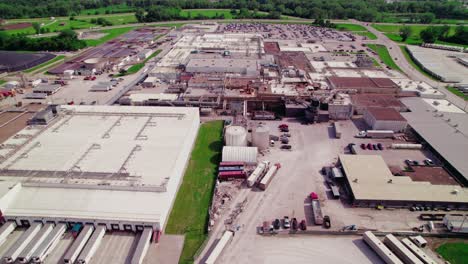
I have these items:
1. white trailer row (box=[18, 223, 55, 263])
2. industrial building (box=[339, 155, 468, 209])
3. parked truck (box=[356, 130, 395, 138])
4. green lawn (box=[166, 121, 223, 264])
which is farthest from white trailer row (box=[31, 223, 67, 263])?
parked truck (box=[356, 130, 395, 138])

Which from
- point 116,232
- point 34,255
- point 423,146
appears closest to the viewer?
point 34,255

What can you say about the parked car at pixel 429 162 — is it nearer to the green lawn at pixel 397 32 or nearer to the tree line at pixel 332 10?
the green lawn at pixel 397 32

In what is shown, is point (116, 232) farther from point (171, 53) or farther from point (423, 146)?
point (171, 53)

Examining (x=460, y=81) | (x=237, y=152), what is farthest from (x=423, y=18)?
(x=237, y=152)

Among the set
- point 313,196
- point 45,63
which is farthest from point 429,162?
point 45,63

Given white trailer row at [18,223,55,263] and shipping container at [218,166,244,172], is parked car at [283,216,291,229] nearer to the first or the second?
shipping container at [218,166,244,172]

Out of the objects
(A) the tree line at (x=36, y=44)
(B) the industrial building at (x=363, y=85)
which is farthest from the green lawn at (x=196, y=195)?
(A) the tree line at (x=36, y=44)
